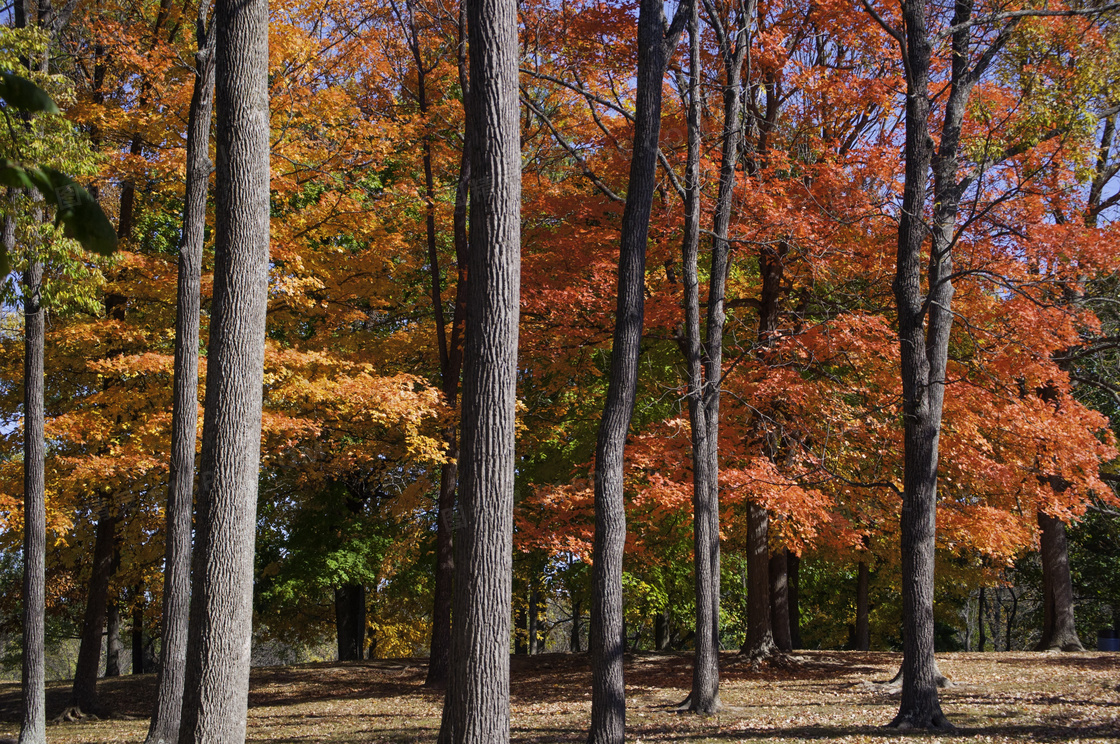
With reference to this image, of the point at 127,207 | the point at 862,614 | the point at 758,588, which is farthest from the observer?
the point at 862,614

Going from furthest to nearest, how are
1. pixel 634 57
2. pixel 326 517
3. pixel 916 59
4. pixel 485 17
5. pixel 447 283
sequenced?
pixel 326 517 < pixel 447 283 < pixel 634 57 < pixel 916 59 < pixel 485 17

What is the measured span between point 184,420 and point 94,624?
6.79 metres

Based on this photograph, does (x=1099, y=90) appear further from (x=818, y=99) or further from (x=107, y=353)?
(x=107, y=353)

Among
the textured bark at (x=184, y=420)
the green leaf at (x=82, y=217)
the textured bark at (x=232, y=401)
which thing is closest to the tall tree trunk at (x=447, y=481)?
the textured bark at (x=184, y=420)

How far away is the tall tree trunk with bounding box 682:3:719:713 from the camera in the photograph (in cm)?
1009

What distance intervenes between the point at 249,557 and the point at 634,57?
10.6 m

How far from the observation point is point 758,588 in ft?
47.7

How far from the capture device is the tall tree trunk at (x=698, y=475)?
10086 mm

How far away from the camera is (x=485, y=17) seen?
4961 mm

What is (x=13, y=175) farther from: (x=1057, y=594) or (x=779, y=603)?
(x=1057, y=594)

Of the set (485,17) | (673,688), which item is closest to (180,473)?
(485,17)

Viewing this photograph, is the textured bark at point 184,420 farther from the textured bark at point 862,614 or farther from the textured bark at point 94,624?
the textured bark at point 862,614

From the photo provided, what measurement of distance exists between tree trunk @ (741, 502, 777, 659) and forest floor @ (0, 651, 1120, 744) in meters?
0.40

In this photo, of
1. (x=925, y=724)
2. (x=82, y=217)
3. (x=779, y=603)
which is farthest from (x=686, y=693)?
(x=82, y=217)
